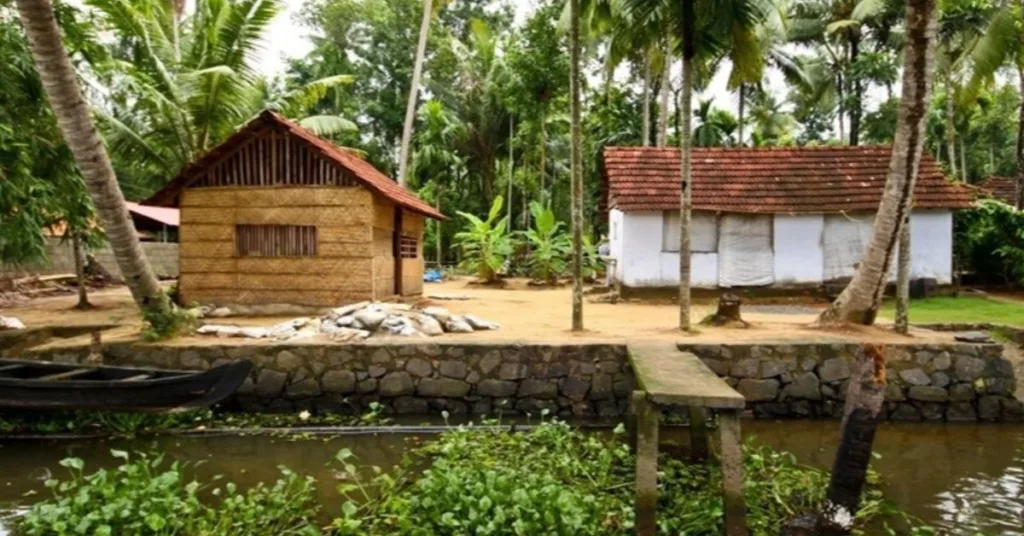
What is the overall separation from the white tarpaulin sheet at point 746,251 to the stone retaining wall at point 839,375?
726 centimetres

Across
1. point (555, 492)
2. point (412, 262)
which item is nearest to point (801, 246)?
point (412, 262)

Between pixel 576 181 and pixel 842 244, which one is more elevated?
pixel 576 181

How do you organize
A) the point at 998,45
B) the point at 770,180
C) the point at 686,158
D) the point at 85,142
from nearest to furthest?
1. the point at 85,142
2. the point at 686,158
3. the point at 998,45
4. the point at 770,180

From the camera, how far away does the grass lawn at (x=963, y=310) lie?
40.8ft

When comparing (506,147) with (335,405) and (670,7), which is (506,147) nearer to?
(670,7)

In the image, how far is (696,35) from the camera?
34.4 ft

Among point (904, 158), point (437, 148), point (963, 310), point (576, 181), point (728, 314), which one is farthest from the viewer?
point (437, 148)

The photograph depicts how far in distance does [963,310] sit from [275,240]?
536 inches

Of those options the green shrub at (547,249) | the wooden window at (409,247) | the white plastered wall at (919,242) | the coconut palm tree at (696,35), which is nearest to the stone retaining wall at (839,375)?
the coconut palm tree at (696,35)

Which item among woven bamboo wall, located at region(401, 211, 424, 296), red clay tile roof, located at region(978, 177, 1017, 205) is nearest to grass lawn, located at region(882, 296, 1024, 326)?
woven bamboo wall, located at region(401, 211, 424, 296)

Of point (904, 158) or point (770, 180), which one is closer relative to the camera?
point (904, 158)

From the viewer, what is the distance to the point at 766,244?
1631cm

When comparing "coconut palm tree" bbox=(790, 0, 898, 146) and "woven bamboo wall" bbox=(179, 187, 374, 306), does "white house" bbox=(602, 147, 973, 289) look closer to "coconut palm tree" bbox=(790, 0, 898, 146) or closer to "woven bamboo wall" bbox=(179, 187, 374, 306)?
"woven bamboo wall" bbox=(179, 187, 374, 306)

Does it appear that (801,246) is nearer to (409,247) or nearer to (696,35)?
(696,35)
